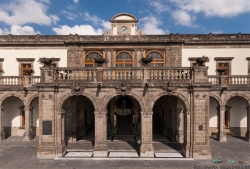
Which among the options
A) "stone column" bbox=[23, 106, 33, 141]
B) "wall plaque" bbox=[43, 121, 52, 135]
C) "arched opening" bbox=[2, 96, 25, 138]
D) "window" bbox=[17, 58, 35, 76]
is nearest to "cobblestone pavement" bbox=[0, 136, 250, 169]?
"wall plaque" bbox=[43, 121, 52, 135]

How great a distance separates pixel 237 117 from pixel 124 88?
45.0ft

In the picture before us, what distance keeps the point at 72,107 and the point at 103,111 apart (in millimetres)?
5545

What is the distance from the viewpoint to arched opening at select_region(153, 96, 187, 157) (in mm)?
13078

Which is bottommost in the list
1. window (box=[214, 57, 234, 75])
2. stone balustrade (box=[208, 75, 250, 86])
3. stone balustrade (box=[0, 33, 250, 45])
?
stone balustrade (box=[208, 75, 250, 86])

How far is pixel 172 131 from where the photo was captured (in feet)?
54.0

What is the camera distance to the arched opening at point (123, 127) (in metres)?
15.0

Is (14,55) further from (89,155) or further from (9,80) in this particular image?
(89,155)

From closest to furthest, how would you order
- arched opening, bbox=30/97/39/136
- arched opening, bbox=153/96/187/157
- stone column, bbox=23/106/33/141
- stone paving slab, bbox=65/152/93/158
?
stone paving slab, bbox=65/152/93/158
arched opening, bbox=153/96/187/157
stone column, bbox=23/106/33/141
arched opening, bbox=30/97/39/136

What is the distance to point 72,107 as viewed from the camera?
16375mm

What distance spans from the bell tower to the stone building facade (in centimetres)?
10

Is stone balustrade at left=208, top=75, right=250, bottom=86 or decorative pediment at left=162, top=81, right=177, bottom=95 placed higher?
stone balustrade at left=208, top=75, right=250, bottom=86

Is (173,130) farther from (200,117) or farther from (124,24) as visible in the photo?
(124,24)

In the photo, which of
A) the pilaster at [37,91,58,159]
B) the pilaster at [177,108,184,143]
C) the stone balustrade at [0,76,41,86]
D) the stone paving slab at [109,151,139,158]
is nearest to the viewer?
the pilaster at [37,91,58,159]

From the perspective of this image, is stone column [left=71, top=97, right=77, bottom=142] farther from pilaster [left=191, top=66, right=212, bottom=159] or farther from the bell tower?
pilaster [left=191, top=66, right=212, bottom=159]
